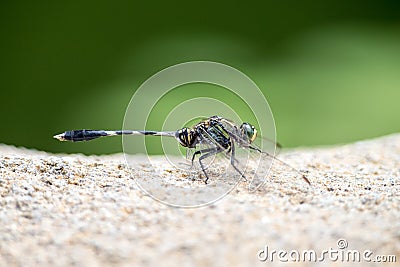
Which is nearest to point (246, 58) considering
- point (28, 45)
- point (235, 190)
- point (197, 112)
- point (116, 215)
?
point (28, 45)

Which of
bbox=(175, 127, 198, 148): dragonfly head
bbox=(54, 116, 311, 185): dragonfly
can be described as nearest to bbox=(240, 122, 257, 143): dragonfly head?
bbox=(54, 116, 311, 185): dragonfly

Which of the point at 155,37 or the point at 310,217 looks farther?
the point at 155,37

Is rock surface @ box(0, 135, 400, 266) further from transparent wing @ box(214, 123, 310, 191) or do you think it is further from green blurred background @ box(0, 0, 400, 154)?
green blurred background @ box(0, 0, 400, 154)

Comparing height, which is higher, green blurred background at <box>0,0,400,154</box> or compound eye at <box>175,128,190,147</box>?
Result: green blurred background at <box>0,0,400,154</box>

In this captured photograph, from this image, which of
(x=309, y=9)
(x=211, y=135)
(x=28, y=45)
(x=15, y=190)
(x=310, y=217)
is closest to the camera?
(x=310, y=217)

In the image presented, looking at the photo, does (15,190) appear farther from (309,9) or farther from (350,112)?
(309,9)

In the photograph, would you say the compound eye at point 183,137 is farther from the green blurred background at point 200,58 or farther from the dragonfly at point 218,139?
the green blurred background at point 200,58

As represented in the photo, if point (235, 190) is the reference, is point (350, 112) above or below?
above

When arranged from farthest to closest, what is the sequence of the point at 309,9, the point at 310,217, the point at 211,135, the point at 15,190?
the point at 309,9 < the point at 211,135 < the point at 15,190 < the point at 310,217
